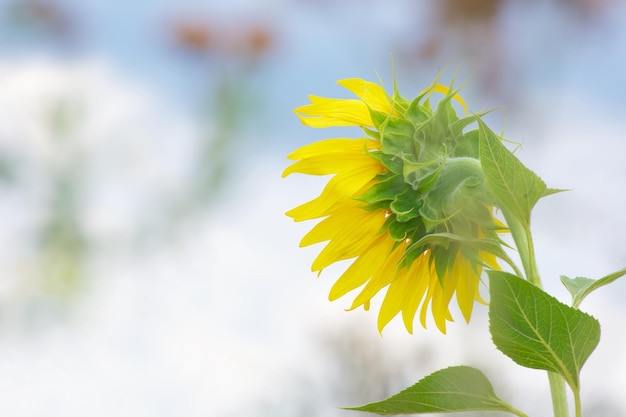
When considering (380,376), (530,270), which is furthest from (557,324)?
(380,376)

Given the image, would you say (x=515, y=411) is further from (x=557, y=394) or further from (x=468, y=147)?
(x=468, y=147)

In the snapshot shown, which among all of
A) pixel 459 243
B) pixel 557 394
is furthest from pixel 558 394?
pixel 459 243

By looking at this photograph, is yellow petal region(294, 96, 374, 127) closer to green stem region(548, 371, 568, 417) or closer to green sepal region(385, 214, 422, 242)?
green sepal region(385, 214, 422, 242)

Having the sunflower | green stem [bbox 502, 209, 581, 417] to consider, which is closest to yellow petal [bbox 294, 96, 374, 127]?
the sunflower

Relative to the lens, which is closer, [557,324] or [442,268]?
[557,324]

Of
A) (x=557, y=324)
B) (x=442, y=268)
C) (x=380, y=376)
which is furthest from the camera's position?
(x=380, y=376)

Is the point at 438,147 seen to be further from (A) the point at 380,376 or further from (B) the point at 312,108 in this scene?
(A) the point at 380,376
